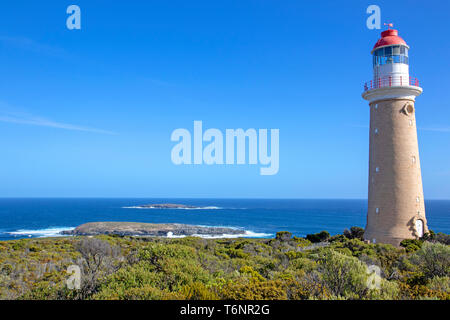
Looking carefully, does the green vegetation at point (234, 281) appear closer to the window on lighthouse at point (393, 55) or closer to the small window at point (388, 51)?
the window on lighthouse at point (393, 55)

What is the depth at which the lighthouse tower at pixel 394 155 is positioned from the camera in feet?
53.9

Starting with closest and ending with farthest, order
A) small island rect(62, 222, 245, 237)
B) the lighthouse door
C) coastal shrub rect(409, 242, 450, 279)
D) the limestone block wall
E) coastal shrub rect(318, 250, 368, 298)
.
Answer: coastal shrub rect(318, 250, 368, 298)
coastal shrub rect(409, 242, 450, 279)
the limestone block wall
the lighthouse door
small island rect(62, 222, 245, 237)

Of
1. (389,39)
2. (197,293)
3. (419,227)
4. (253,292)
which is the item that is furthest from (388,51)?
(197,293)

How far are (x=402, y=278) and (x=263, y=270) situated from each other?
4.31m

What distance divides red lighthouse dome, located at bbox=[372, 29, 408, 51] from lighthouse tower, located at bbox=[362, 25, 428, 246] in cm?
5

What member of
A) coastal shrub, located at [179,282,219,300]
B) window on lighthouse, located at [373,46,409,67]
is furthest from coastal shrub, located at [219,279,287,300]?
window on lighthouse, located at [373,46,409,67]

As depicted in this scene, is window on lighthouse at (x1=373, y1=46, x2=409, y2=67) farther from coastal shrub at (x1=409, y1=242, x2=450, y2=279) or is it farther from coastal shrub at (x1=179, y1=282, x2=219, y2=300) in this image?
coastal shrub at (x1=179, y1=282, x2=219, y2=300)

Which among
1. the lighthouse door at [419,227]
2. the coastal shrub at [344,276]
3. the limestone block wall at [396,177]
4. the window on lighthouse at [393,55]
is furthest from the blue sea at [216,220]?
the coastal shrub at [344,276]

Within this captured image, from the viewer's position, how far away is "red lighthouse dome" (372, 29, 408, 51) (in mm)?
17344

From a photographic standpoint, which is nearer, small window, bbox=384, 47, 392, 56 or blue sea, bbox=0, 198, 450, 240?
small window, bbox=384, 47, 392, 56

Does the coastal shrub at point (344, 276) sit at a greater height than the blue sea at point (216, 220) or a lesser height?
greater

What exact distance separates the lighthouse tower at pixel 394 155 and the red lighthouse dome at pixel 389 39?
0.05 metres

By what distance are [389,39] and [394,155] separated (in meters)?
6.30
